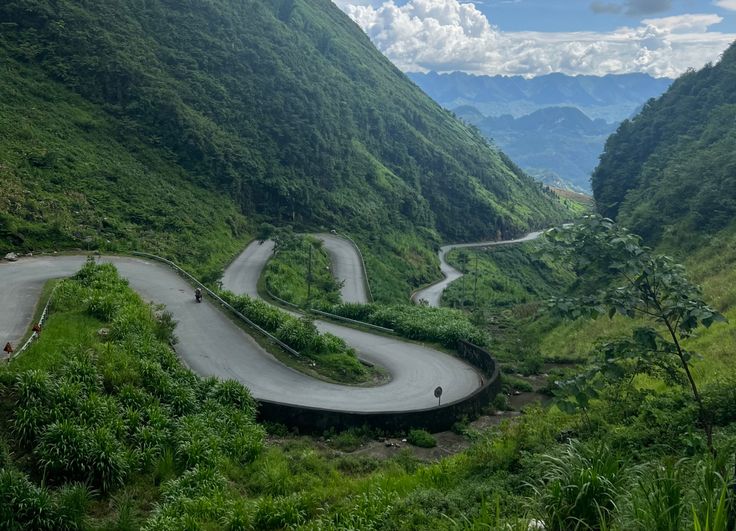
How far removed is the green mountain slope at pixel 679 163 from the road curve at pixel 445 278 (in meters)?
13.0

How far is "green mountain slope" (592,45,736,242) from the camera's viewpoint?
4569cm

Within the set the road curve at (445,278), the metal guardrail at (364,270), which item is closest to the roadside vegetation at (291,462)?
the metal guardrail at (364,270)

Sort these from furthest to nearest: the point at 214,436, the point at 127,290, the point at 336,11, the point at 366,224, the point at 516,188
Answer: the point at 336,11, the point at 516,188, the point at 366,224, the point at 127,290, the point at 214,436

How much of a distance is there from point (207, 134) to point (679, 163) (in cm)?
6002

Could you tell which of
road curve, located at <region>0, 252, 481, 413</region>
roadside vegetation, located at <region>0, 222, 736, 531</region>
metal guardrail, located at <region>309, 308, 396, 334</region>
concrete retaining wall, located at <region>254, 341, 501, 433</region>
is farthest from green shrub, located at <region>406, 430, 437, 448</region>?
metal guardrail, located at <region>309, 308, 396, 334</region>

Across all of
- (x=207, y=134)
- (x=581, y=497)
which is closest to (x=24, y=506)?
(x=581, y=497)

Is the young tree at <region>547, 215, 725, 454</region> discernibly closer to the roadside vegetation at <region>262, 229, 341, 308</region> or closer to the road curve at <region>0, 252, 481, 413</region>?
the road curve at <region>0, 252, 481, 413</region>

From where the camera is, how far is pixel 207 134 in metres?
66.9

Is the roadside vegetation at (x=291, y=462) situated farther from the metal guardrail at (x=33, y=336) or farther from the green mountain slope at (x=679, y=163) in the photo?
the green mountain slope at (x=679, y=163)

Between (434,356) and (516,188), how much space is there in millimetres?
136041

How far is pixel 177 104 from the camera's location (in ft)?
214

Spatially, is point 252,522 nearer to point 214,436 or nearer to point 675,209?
point 214,436

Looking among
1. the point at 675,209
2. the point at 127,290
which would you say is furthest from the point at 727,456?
the point at 675,209

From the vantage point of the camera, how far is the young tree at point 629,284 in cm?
677
